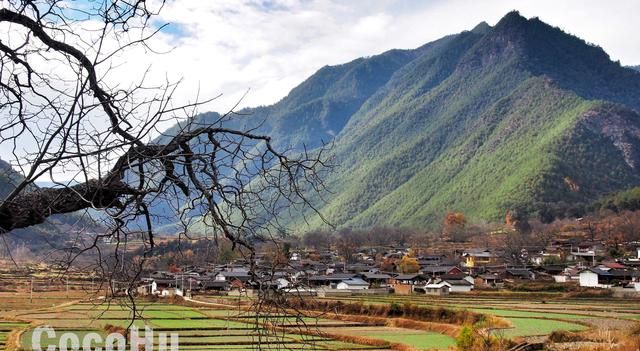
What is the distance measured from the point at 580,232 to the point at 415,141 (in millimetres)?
86036

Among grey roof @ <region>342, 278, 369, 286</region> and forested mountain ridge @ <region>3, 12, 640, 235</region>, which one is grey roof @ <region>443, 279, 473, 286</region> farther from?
forested mountain ridge @ <region>3, 12, 640, 235</region>

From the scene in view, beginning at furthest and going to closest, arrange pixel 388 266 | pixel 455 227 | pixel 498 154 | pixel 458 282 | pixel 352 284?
pixel 498 154 → pixel 455 227 → pixel 388 266 → pixel 352 284 → pixel 458 282

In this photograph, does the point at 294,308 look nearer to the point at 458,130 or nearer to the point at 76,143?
the point at 76,143

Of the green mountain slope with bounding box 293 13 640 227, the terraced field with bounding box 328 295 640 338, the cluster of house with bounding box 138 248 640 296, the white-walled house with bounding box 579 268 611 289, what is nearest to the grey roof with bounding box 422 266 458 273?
the cluster of house with bounding box 138 248 640 296

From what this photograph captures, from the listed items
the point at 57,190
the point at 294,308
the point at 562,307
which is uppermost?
the point at 57,190

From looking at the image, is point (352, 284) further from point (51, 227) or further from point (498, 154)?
point (498, 154)

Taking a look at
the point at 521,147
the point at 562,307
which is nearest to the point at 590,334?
the point at 562,307

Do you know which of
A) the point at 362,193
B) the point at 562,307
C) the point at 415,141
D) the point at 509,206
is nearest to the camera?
the point at 562,307

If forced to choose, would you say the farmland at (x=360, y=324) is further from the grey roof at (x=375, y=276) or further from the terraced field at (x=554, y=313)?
the grey roof at (x=375, y=276)

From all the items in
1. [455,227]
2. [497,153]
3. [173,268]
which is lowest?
[173,268]

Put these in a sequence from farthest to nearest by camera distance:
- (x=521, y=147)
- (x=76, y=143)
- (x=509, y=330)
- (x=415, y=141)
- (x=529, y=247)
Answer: (x=415, y=141), (x=521, y=147), (x=529, y=247), (x=509, y=330), (x=76, y=143)

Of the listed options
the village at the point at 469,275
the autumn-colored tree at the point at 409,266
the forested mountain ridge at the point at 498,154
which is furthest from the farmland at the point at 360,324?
the forested mountain ridge at the point at 498,154

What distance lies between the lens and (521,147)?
440ft

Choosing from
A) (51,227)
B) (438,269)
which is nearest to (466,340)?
(51,227)
